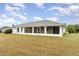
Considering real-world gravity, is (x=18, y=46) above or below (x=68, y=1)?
below

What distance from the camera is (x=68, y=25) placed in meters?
7.12

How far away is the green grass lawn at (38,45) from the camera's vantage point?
7000 mm

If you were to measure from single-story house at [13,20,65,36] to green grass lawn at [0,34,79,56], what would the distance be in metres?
0.12

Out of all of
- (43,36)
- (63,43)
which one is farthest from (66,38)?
(43,36)

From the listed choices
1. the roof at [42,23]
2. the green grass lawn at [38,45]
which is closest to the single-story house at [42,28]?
the roof at [42,23]

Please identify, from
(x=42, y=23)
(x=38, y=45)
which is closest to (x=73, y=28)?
(x=42, y=23)

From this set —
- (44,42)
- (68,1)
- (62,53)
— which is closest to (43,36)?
(44,42)

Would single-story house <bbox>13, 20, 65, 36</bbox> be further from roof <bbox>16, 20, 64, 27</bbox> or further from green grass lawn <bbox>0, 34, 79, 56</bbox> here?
green grass lawn <bbox>0, 34, 79, 56</bbox>

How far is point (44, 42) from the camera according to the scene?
716 centimetres

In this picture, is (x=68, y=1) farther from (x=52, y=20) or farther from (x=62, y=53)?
(x=62, y=53)

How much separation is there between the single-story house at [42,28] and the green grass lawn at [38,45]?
12 centimetres

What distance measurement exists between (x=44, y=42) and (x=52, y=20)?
1.97ft

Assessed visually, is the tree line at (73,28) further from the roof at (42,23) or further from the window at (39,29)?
the window at (39,29)

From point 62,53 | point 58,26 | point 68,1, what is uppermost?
point 68,1
